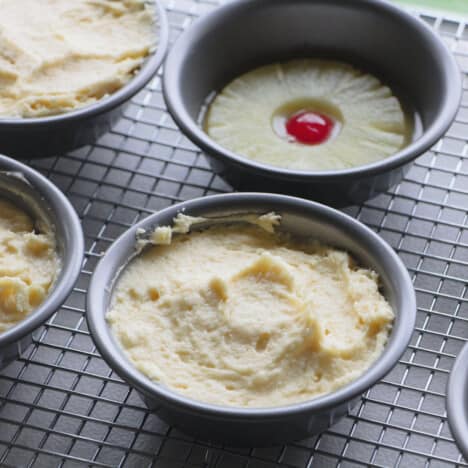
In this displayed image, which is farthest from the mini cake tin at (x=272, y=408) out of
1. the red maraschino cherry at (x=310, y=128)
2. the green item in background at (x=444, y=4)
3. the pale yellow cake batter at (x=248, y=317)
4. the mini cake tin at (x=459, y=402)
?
the green item in background at (x=444, y=4)

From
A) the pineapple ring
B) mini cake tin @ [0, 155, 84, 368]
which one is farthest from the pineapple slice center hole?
mini cake tin @ [0, 155, 84, 368]

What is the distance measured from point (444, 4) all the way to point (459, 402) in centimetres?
248

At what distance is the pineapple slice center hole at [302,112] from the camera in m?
3.25

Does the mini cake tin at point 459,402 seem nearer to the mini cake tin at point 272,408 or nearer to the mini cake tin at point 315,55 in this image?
the mini cake tin at point 272,408

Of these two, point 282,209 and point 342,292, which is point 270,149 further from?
point 342,292

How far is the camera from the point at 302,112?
334 cm

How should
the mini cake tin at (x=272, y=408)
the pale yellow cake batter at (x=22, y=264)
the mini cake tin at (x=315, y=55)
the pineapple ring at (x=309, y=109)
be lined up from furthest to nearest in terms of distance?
1. the pineapple ring at (x=309, y=109)
2. the mini cake tin at (x=315, y=55)
3. the pale yellow cake batter at (x=22, y=264)
4. the mini cake tin at (x=272, y=408)

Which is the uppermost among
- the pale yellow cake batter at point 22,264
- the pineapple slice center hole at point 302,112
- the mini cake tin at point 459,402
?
the mini cake tin at point 459,402

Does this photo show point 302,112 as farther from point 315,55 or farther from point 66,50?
point 66,50

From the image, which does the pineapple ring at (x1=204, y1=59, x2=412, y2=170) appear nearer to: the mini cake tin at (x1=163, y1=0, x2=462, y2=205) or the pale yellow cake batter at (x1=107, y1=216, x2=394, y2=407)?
the mini cake tin at (x1=163, y1=0, x2=462, y2=205)

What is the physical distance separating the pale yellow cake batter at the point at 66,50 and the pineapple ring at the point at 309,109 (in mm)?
370

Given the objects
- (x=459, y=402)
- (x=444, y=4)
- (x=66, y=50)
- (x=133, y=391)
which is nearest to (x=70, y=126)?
(x=66, y=50)

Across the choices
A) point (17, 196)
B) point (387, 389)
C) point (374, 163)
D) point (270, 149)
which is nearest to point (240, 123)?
point (270, 149)

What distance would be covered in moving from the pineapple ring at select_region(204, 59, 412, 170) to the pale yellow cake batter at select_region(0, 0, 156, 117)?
370 mm
